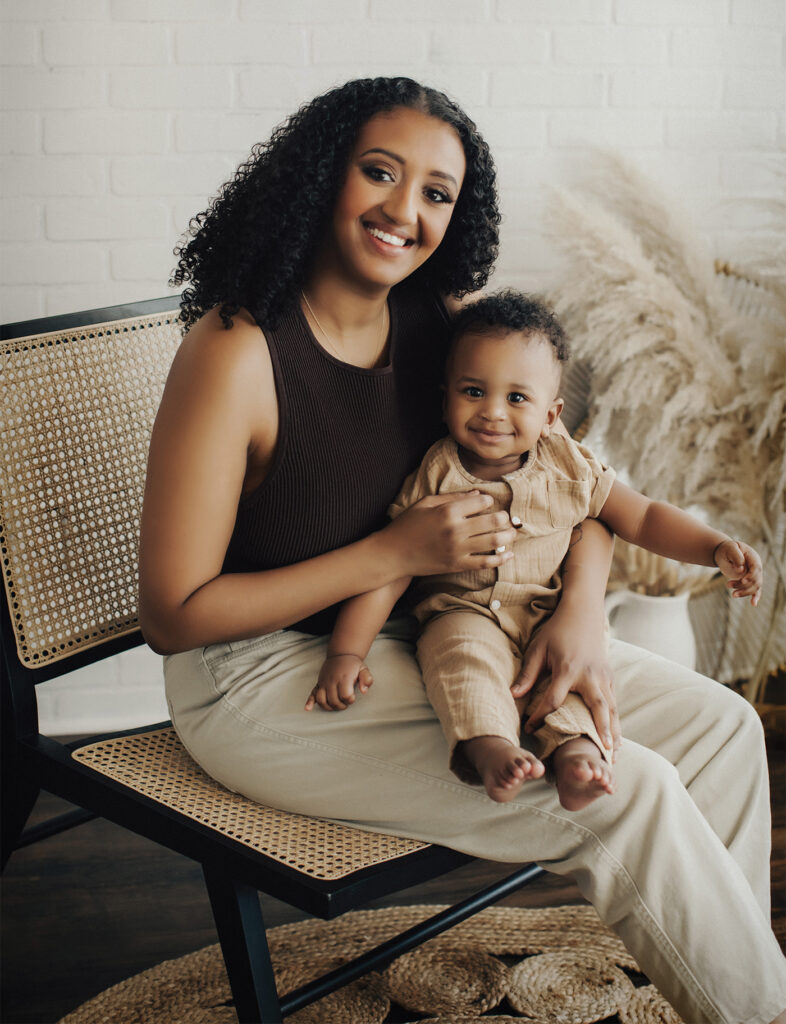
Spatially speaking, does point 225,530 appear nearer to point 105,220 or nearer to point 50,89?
point 105,220

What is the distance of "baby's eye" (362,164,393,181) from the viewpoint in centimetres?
120

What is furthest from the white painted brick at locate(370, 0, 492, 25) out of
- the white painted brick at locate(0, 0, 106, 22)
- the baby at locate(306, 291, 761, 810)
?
the baby at locate(306, 291, 761, 810)

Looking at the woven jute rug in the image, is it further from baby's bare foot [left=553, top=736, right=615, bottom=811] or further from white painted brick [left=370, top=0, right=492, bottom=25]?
white painted brick [left=370, top=0, right=492, bottom=25]

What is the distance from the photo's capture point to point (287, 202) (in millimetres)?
1195

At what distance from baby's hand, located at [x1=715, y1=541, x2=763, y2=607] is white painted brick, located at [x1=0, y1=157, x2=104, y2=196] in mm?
1501

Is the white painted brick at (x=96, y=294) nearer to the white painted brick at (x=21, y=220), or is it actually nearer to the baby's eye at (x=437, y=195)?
the white painted brick at (x=21, y=220)

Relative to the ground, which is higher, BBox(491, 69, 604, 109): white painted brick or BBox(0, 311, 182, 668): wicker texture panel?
BBox(491, 69, 604, 109): white painted brick

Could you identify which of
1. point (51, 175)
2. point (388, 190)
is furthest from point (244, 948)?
point (51, 175)

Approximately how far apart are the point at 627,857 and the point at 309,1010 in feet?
2.28

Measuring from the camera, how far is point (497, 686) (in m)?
1.09

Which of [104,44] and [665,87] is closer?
[104,44]

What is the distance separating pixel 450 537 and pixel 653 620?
1.13 metres

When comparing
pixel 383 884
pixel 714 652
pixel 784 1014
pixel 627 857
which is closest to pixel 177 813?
pixel 383 884

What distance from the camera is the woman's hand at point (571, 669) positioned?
1102 mm
